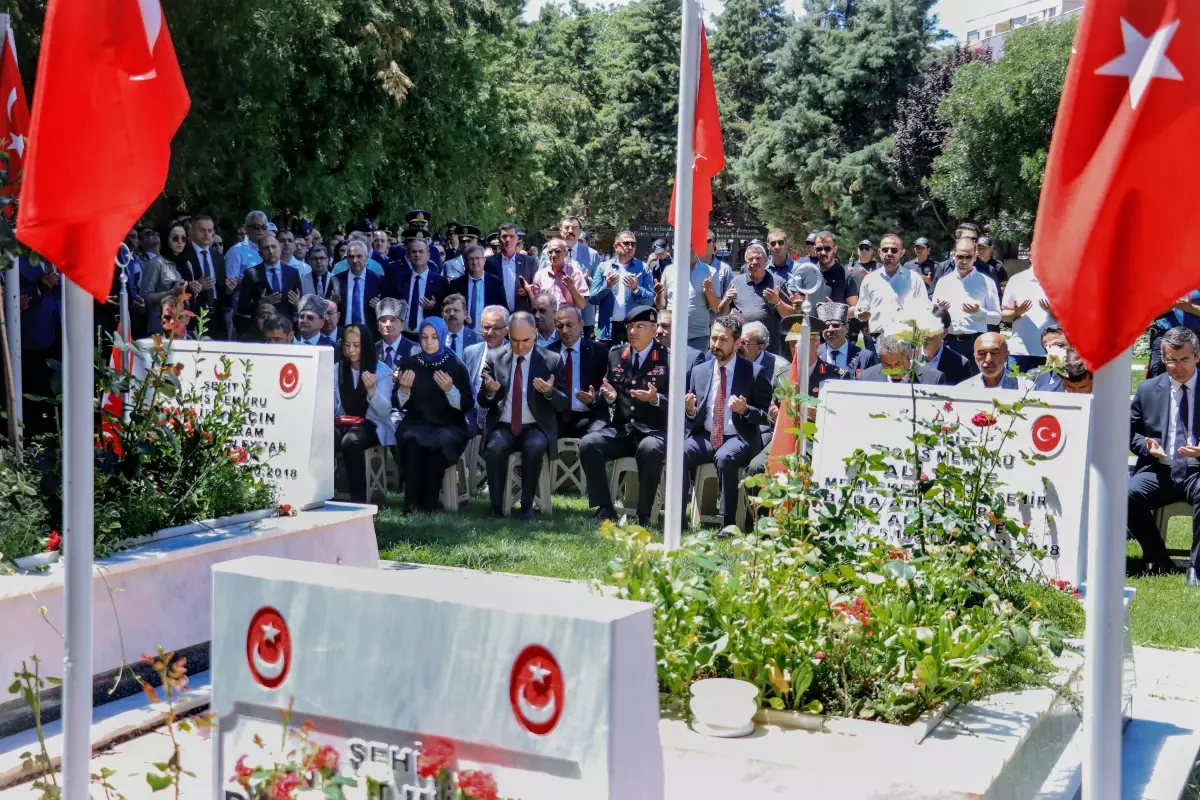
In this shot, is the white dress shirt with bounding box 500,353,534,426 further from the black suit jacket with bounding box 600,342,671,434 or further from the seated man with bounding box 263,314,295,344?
the seated man with bounding box 263,314,295,344

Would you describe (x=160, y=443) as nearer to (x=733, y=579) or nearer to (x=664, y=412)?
(x=733, y=579)

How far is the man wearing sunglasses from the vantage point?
12.8 meters

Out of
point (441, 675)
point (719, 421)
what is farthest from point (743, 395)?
point (441, 675)

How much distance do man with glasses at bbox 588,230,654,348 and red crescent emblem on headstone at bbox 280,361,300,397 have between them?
605cm

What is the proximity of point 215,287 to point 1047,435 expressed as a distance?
30.6 feet

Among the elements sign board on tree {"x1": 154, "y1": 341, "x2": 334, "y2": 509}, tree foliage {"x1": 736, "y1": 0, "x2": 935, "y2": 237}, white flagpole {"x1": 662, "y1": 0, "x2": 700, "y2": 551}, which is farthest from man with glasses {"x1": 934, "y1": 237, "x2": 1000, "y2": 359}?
tree foliage {"x1": 736, "y1": 0, "x2": 935, "y2": 237}

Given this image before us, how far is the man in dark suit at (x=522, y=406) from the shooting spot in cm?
1053

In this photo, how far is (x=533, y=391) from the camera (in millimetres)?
10734

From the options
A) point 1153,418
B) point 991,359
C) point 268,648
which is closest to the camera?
point 268,648

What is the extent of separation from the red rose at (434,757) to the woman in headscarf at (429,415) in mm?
7805

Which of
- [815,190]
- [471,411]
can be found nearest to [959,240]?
[471,411]

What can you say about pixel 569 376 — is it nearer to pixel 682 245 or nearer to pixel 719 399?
pixel 719 399

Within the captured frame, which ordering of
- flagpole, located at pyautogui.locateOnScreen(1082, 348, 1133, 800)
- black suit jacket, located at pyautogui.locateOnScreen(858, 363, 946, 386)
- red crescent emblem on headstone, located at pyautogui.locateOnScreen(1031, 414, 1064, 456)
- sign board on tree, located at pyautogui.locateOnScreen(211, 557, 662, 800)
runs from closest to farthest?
sign board on tree, located at pyautogui.locateOnScreen(211, 557, 662, 800)
flagpole, located at pyautogui.locateOnScreen(1082, 348, 1133, 800)
red crescent emblem on headstone, located at pyautogui.locateOnScreen(1031, 414, 1064, 456)
black suit jacket, located at pyautogui.locateOnScreen(858, 363, 946, 386)

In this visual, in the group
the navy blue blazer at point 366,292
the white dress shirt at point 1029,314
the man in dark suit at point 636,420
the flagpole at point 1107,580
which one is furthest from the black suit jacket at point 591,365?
the flagpole at point 1107,580
